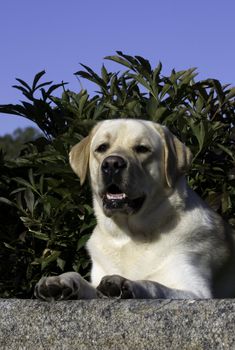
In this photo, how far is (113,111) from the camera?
5574mm

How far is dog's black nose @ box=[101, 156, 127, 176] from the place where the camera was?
440cm

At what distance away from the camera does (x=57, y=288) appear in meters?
3.89

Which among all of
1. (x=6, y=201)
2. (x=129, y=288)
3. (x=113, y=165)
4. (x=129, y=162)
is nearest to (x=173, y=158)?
(x=129, y=162)

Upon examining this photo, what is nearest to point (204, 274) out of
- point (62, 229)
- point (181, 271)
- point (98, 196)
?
point (181, 271)

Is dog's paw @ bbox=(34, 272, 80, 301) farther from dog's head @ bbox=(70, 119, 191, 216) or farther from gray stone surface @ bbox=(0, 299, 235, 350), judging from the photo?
dog's head @ bbox=(70, 119, 191, 216)

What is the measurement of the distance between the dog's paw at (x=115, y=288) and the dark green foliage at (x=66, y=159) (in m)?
1.35

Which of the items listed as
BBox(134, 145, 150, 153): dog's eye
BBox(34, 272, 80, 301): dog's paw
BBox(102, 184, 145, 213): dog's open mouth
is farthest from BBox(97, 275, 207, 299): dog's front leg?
BBox(134, 145, 150, 153): dog's eye

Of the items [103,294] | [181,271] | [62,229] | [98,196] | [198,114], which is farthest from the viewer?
[198,114]

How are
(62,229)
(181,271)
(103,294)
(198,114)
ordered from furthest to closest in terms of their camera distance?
(198,114)
(62,229)
(181,271)
(103,294)

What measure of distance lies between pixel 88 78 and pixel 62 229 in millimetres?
1246

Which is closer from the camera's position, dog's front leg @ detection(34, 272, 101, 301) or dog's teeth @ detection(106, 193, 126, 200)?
dog's front leg @ detection(34, 272, 101, 301)

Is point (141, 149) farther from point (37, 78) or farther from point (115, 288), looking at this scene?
point (37, 78)

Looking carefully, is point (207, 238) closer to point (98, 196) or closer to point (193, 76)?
point (98, 196)

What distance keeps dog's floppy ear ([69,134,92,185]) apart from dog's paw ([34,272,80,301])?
2.98 ft
